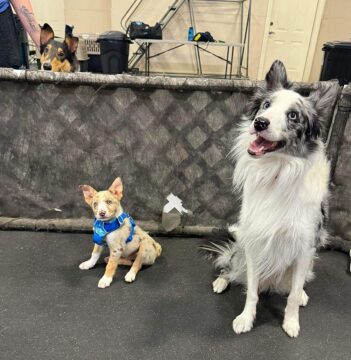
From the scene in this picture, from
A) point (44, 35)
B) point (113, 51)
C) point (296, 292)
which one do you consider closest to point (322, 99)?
point (296, 292)

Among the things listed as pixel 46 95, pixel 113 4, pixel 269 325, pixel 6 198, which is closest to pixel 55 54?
pixel 46 95

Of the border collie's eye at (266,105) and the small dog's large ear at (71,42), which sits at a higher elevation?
the small dog's large ear at (71,42)

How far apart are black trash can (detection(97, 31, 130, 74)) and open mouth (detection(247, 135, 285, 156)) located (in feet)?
11.3

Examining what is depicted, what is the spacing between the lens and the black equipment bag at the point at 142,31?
5456 mm

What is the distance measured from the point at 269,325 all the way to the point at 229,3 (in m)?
6.35

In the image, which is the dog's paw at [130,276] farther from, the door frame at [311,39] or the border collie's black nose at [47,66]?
the door frame at [311,39]

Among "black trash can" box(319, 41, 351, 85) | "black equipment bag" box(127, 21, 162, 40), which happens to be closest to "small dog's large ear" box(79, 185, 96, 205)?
"black trash can" box(319, 41, 351, 85)

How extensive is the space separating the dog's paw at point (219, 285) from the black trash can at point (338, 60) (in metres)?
3.41

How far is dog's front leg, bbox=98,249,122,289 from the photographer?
5.54 feet

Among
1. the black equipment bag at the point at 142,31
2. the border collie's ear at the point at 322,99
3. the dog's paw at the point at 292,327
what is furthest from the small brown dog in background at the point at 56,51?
the black equipment bag at the point at 142,31

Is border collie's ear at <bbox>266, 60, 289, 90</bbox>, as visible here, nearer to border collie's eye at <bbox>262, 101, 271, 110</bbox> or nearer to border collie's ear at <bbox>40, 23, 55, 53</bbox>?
border collie's eye at <bbox>262, 101, 271, 110</bbox>

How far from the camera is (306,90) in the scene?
1.81m

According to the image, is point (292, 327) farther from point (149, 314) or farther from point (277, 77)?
point (277, 77)

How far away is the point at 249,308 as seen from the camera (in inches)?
58.9
